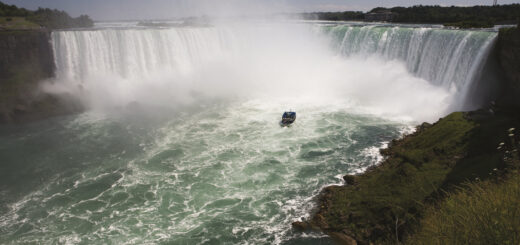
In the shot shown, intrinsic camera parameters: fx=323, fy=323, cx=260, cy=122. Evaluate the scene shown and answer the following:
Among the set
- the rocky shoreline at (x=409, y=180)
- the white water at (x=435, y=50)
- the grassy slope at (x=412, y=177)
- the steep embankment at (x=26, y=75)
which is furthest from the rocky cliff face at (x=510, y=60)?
the steep embankment at (x=26, y=75)

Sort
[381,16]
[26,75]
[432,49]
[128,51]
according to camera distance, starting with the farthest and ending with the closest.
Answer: [381,16] < [128,51] < [26,75] < [432,49]

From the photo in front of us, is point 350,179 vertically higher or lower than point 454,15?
lower

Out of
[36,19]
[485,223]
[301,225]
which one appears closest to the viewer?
[485,223]

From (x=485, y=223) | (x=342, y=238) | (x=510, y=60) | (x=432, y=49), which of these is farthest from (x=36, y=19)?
(x=485, y=223)

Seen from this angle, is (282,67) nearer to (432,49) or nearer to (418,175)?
(432,49)

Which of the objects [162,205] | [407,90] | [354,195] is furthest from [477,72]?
[162,205]

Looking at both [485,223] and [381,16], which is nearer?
[485,223]
